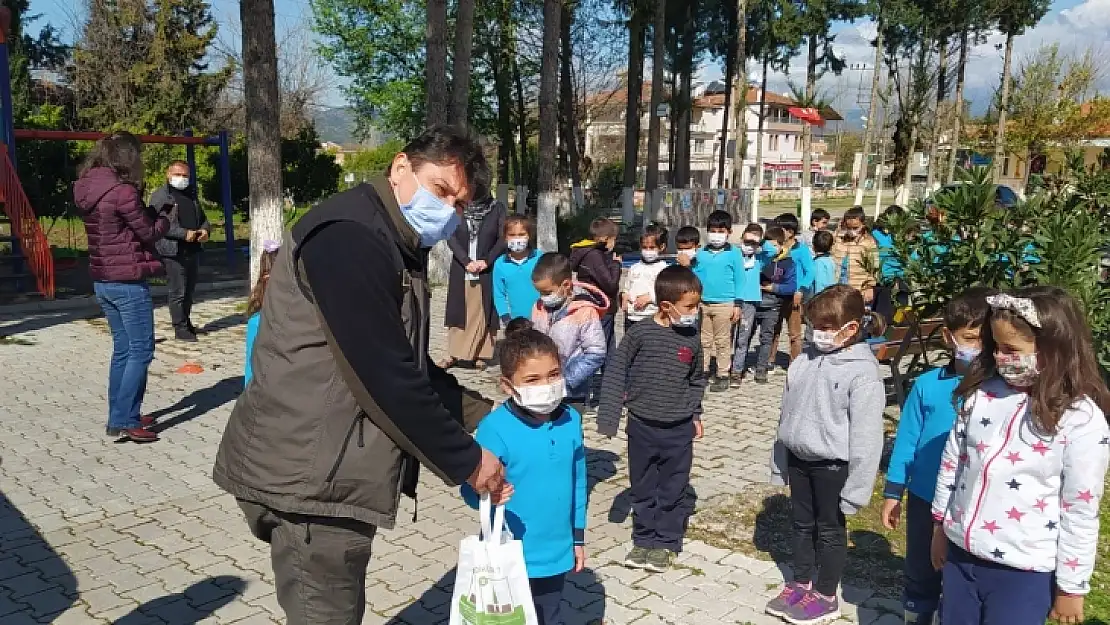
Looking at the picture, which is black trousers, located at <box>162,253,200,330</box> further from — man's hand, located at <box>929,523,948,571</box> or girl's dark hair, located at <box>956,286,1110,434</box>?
girl's dark hair, located at <box>956,286,1110,434</box>

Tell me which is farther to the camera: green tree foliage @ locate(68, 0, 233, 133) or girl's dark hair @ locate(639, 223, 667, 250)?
green tree foliage @ locate(68, 0, 233, 133)

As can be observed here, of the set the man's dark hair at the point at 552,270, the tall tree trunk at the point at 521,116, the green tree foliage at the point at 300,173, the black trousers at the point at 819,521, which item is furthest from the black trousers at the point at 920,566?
the tall tree trunk at the point at 521,116

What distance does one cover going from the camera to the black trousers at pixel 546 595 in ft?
11.0

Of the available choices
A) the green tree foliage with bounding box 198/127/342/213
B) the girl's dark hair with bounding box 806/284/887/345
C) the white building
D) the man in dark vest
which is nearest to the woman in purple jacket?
the man in dark vest

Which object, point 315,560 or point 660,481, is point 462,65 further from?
point 315,560

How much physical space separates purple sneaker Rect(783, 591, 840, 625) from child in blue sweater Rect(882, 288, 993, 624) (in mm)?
361

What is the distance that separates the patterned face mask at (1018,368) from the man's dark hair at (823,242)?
6221 mm

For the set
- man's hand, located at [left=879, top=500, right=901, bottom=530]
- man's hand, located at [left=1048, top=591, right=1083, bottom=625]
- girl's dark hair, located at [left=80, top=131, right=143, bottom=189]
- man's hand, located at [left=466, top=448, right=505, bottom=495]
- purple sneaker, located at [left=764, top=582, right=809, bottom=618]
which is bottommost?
purple sneaker, located at [left=764, top=582, right=809, bottom=618]

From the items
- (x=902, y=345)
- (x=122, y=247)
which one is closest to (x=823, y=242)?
(x=902, y=345)

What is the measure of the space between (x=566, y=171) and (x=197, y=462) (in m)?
23.8

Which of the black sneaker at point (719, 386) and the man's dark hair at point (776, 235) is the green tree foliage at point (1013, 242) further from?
the man's dark hair at point (776, 235)

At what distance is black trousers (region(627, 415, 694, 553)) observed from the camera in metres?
4.68

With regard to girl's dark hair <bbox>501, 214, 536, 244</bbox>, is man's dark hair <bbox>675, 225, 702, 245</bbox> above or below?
below

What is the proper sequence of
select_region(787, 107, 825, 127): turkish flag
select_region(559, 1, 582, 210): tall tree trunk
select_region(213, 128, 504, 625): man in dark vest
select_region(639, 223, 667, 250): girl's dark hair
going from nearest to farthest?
select_region(213, 128, 504, 625): man in dark vest
select_region(639, 223, 667, 250): girl's dark hair
select_region(559, 1, 582, 210): tall tree trunk
select_region(787, 107, 825, 127): turkish flag
